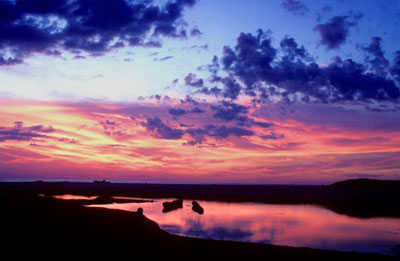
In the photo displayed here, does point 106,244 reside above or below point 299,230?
above

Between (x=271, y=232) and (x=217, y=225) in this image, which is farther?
(x=217, y=225)

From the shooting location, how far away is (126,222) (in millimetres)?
32969

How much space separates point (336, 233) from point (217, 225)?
40.2 feet

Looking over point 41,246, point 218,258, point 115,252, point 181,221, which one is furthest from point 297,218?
point 41,246

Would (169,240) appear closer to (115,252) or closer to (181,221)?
(115,252)

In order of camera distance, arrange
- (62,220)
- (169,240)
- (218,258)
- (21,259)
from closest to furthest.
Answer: (21,259), (218,258), (169,240), (62,220)

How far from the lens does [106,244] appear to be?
23062mm

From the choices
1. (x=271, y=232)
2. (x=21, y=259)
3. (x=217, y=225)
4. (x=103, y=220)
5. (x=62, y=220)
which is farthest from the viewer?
(x=217, y=225)

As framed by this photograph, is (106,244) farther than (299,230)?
No

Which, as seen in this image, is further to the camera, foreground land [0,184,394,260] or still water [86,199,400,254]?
still water [86,199,400,254]

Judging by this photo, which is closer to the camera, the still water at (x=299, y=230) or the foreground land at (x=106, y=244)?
the foreground land at (x=106, y=244)

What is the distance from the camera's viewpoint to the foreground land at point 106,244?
20.0 metres

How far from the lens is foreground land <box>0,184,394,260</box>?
786 inches

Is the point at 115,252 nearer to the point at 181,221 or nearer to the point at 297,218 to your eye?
the point at 181,221
